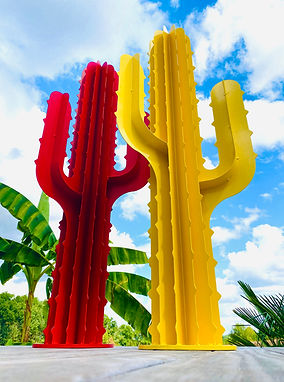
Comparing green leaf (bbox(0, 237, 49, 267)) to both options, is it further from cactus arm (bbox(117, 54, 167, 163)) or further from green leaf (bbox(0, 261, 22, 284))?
cactus arm (bbox(117, 54, 167, 163))

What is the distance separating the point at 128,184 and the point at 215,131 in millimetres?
1814

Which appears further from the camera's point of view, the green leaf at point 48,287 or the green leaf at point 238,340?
the green leaf at point 48,287

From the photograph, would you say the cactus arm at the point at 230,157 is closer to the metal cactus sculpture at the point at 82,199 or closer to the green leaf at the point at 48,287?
the metal cactus sculpture at the point at 82,199

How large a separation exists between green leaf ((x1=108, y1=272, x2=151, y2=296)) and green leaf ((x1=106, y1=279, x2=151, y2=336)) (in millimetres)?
554

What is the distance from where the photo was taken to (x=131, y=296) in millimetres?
7023

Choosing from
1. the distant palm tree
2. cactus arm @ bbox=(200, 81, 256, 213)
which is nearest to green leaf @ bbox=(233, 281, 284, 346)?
the distant palm tree

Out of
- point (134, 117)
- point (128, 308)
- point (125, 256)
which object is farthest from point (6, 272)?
point (134, 117)

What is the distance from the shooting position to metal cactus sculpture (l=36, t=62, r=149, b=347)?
407 centimetres

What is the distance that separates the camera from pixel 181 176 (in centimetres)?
343

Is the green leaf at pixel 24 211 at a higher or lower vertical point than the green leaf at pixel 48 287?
higher

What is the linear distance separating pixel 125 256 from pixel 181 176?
488 cm

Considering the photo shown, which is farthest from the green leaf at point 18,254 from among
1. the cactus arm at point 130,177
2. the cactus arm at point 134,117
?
the cactus arm at point 134,117

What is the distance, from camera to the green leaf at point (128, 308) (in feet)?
22.5

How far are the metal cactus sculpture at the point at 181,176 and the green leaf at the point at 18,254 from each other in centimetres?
491
